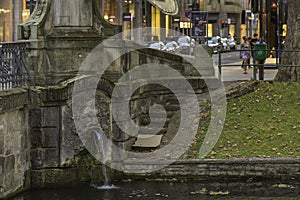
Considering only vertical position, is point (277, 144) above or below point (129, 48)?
below

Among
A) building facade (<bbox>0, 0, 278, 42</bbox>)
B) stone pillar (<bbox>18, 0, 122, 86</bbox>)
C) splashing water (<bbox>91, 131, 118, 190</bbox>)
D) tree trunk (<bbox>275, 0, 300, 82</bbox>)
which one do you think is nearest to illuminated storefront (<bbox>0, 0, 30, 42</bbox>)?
building facade (<bbox>0, 0, 278, 42</bbox>)

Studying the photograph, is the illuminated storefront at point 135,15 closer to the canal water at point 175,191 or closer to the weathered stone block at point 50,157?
the weathered stone block at point 50,157

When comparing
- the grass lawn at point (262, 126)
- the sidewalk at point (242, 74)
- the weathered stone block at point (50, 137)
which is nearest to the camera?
the weathered stone block at point (50, 137)

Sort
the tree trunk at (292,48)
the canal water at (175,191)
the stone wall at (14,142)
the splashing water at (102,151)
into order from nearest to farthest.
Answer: the stone wall at (14,142)
the canal water at (175,191)
the splashing water at (102,151)
the tree trunk at (292,48)

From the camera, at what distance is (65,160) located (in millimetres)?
18234

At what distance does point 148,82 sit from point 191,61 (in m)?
2.67

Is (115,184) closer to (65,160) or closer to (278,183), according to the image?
(65,160)

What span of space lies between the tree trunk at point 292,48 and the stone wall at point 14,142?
10.3m

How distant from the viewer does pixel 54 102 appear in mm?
17875

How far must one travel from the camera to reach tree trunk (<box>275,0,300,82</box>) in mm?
25609

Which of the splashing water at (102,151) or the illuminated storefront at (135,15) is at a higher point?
the illuminated storefront at (135,15)

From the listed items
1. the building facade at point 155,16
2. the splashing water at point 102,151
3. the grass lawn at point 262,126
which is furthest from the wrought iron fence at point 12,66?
the grass lawn at point 262,126

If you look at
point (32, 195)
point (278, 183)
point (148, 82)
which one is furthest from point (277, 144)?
point (32, 195)

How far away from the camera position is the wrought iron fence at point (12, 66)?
17.2 metres
